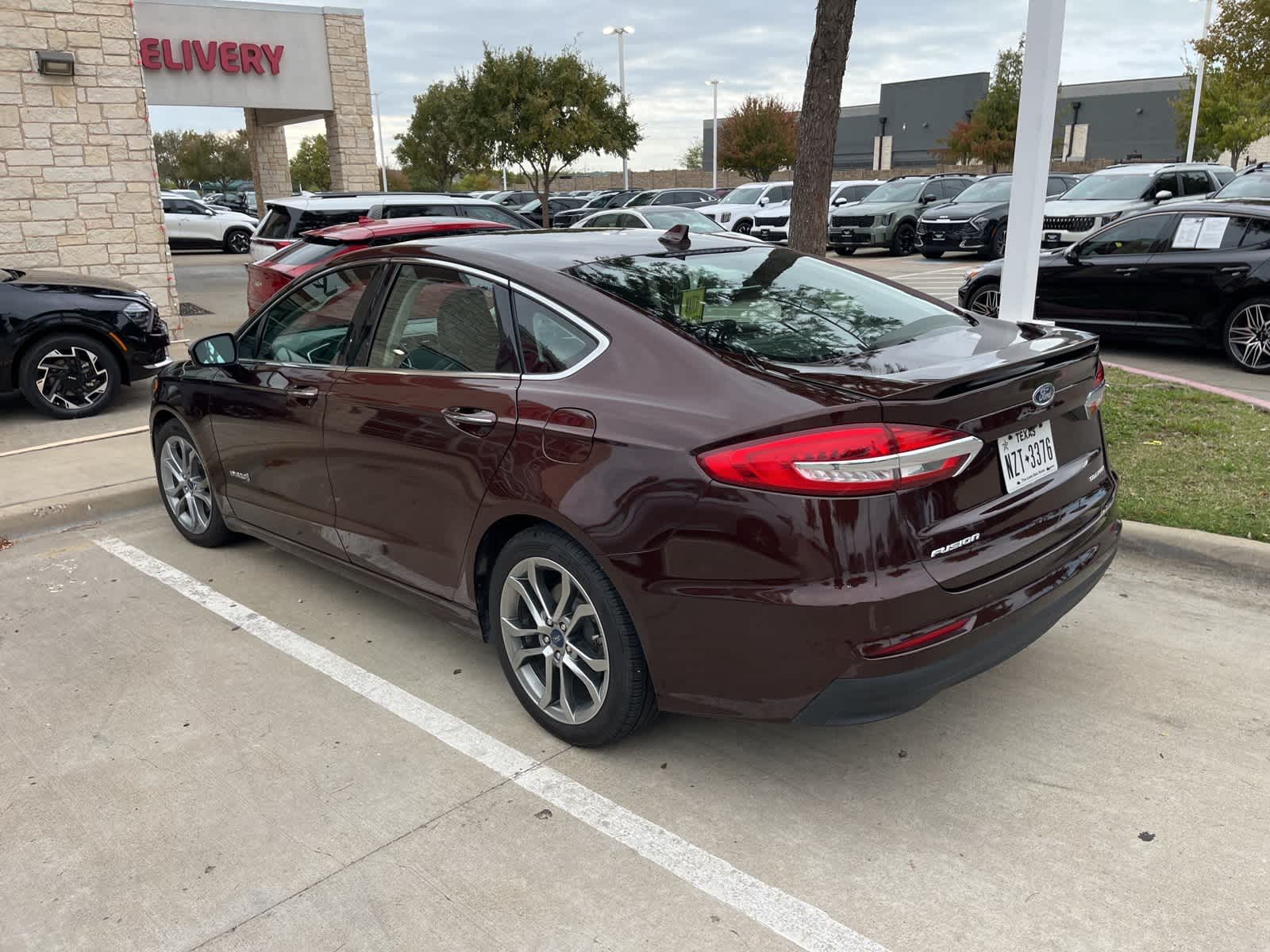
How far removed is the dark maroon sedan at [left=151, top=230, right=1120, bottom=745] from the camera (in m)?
2.67

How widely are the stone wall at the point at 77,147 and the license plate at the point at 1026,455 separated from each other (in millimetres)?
11607

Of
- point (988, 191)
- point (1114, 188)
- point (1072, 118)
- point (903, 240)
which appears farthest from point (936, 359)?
point (1072, 118)

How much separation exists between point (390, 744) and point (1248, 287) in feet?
27.4

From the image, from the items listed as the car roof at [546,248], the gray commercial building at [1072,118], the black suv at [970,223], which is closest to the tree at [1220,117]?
the gray commercial building at [1072,118]

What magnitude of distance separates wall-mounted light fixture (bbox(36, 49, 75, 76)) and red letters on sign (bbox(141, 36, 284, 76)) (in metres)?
10.6

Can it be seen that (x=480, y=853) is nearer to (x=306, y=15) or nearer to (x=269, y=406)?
(x=269, y=406)

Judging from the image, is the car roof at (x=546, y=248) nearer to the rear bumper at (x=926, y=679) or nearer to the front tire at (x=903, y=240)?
the rear bumper at (x=926, y=679)

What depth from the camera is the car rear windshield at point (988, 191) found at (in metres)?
21.1

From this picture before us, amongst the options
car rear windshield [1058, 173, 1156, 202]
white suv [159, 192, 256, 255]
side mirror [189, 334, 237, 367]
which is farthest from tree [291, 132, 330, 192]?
side mirror [189, 334, 237, 367]

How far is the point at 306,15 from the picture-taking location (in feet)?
69.2

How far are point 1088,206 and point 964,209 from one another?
362 centimetres

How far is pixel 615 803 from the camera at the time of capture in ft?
10.2

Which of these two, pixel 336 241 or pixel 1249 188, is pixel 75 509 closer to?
pixel 336 241

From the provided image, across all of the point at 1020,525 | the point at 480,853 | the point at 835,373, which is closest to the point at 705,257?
the point at 835,373
